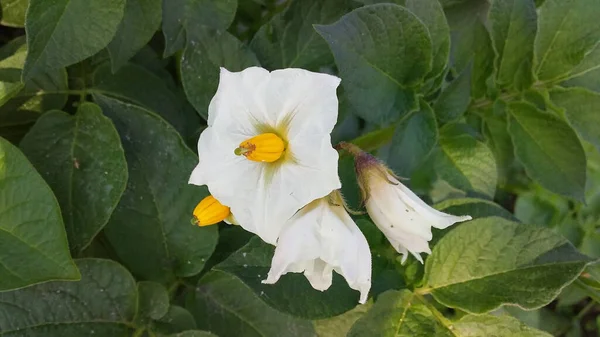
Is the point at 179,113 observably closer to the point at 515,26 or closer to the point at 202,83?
the point at 202,83

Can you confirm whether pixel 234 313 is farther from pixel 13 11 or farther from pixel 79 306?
pixel 13 11

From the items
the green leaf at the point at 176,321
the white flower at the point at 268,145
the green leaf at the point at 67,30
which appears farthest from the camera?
the green leaf at the point at 176,321

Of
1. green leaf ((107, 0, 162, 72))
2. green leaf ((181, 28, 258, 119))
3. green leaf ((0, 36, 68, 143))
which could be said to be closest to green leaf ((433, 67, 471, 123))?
green leaf ((181, 28, 258, 119))

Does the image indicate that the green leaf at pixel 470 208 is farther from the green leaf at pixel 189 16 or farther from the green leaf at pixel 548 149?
the green leaf at pixel 189 16

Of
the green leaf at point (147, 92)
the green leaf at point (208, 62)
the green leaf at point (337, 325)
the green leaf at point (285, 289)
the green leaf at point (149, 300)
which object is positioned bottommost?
the green leaf at point (337, 325)

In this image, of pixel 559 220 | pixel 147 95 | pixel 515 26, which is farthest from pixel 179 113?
pixel 559 220

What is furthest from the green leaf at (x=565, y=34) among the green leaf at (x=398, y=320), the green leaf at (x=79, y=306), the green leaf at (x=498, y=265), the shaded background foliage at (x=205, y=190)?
the green leaf at (x=79, y=306)
